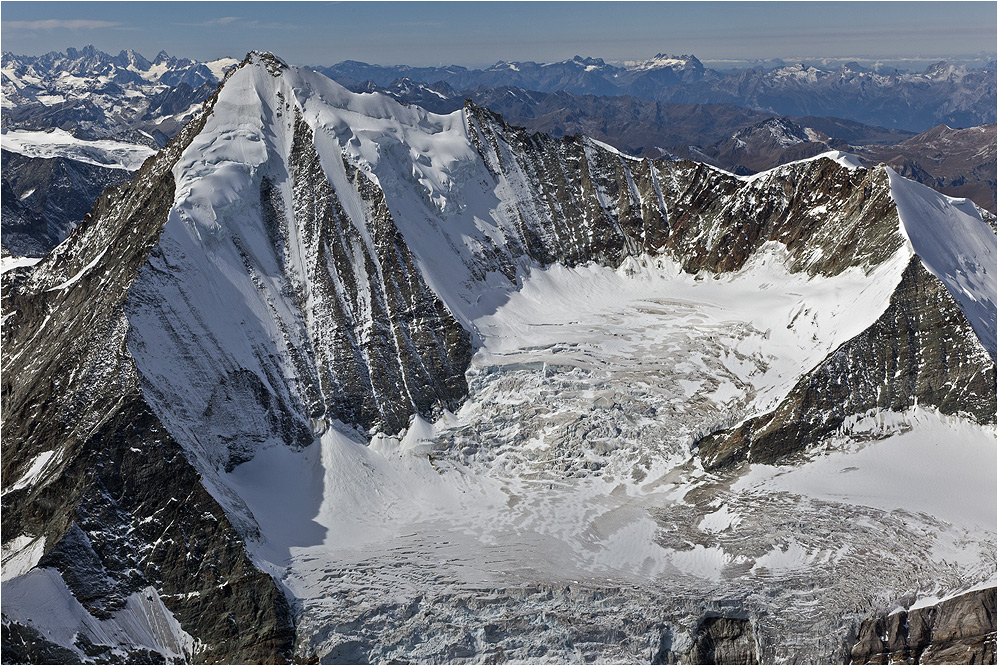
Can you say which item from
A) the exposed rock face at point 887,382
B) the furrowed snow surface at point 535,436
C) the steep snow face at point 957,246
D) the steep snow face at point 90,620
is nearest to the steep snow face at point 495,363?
the furrowed snow surface at point 535,436

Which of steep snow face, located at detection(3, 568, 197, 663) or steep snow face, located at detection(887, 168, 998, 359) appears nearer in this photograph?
steep snow face, located at detection(3, 568, 197, 663)

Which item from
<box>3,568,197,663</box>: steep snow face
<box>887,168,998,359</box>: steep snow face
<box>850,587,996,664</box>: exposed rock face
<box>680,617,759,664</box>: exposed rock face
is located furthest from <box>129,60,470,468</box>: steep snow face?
<box>887,168,998,359</box>: steep snow face

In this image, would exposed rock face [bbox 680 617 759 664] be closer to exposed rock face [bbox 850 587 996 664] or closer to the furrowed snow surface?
the furrowed snow surface

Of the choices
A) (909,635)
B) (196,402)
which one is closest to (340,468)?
(196,402)

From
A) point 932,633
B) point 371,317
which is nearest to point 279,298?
point 371,317

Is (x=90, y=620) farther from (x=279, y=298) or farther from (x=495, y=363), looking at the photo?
(x=495, y=363)

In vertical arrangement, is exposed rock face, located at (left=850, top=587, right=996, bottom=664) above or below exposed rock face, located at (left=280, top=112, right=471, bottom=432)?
below

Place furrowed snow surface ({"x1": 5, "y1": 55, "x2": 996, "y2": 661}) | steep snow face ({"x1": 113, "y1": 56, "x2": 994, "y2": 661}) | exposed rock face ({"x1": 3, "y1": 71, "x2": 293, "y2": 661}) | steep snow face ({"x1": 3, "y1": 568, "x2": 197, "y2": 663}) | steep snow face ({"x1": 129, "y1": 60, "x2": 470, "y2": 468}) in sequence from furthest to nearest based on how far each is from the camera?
steep snow face ({"x1": 129, "y1": 60, "x2": 470, "y2": 468}) → steep snow face ({"x1": 113, "y1": 56, "x2": 994, "y2": 661}) → furrowed snow surface ({"x1": 5, "y1": 55, "x2": 996, "y2": 661}) → exposed rock face ({"x1": 3, "y1": 71, "x2": 293, "y2": 661}) → steep snow face ({"x1": 3, "y1": 568, "x2": 197, "y2": 663})
